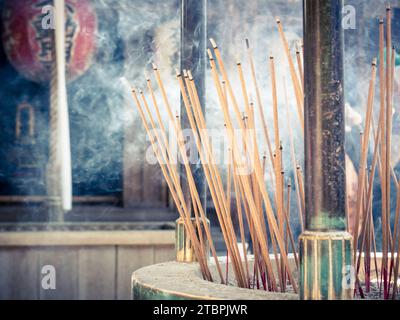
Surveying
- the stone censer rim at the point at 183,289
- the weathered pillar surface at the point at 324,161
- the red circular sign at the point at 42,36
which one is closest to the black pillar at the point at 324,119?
the weathered pillar surface at the point at 324,161

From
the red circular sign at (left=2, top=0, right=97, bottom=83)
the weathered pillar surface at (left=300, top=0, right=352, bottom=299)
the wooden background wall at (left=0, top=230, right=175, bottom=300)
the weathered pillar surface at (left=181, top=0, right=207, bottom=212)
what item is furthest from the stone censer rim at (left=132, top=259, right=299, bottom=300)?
the red circular sign at (left=2, top=0, right=97, bottom=83)

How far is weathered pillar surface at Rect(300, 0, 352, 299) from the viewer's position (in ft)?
2.40

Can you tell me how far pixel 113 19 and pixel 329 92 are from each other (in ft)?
7.85

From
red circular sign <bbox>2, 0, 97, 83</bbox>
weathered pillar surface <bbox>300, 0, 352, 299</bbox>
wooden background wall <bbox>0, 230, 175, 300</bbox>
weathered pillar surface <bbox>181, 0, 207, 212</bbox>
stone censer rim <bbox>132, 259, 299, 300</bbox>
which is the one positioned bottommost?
wooden background wall <bbox>0, 230, 175, 300</bbox>

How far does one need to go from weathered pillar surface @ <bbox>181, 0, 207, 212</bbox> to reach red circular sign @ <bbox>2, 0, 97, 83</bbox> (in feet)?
5.77

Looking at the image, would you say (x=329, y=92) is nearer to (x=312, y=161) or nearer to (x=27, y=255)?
(x=312, y=161)

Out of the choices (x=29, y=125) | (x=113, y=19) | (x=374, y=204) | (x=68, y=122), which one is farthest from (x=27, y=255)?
(x=374, y=204)

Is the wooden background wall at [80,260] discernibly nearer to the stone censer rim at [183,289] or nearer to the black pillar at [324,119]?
the stone censer rim at [183,289]

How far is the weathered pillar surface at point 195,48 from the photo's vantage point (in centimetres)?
128

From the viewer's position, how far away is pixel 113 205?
332 centimetres

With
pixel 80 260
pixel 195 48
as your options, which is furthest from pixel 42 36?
pixel 195 48

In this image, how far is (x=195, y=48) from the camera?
1297mm

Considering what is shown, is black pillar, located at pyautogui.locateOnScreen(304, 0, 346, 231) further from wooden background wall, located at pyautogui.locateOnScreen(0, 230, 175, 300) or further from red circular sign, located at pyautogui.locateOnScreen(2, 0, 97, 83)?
red circular sign, located at pyautogui.locateOnScreen(2, 0, 97, 83)

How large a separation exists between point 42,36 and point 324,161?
8.73ft
